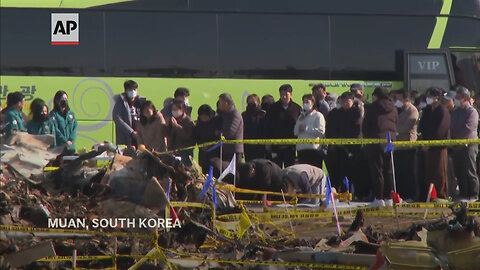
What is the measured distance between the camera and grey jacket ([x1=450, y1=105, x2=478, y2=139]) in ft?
56.0

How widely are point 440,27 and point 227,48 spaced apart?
3716 millimetres

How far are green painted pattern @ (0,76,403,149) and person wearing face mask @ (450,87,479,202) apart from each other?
10.6ft

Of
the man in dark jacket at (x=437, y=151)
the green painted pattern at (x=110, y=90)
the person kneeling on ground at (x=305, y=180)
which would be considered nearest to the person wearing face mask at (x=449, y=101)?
the man in dark jacket at (x=437, y=151)

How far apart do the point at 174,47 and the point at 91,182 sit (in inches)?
411

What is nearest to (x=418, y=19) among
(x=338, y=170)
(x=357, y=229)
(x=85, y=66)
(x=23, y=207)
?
(x=338, y=170)

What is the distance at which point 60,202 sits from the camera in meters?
9.79

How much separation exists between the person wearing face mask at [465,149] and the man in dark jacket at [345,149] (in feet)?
4.47

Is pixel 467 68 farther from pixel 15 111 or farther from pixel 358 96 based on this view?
pixel 15 111

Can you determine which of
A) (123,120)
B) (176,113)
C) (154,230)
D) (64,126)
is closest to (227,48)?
(123,120)

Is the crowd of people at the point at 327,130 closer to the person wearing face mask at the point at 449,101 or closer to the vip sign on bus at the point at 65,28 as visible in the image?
the person wearing face mask at the point at 449,101

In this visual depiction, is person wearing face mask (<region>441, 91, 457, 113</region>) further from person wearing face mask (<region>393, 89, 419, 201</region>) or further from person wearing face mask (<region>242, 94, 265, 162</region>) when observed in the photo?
person wearing face mask (<region>242, 94, 265, 162</region>)

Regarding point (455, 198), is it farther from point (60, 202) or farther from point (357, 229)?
point (60, 202)

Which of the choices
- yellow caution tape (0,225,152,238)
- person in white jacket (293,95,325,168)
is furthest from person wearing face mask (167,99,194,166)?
yellow caution tape (0,225,152,238)

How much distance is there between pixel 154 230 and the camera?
9352 millimetres
